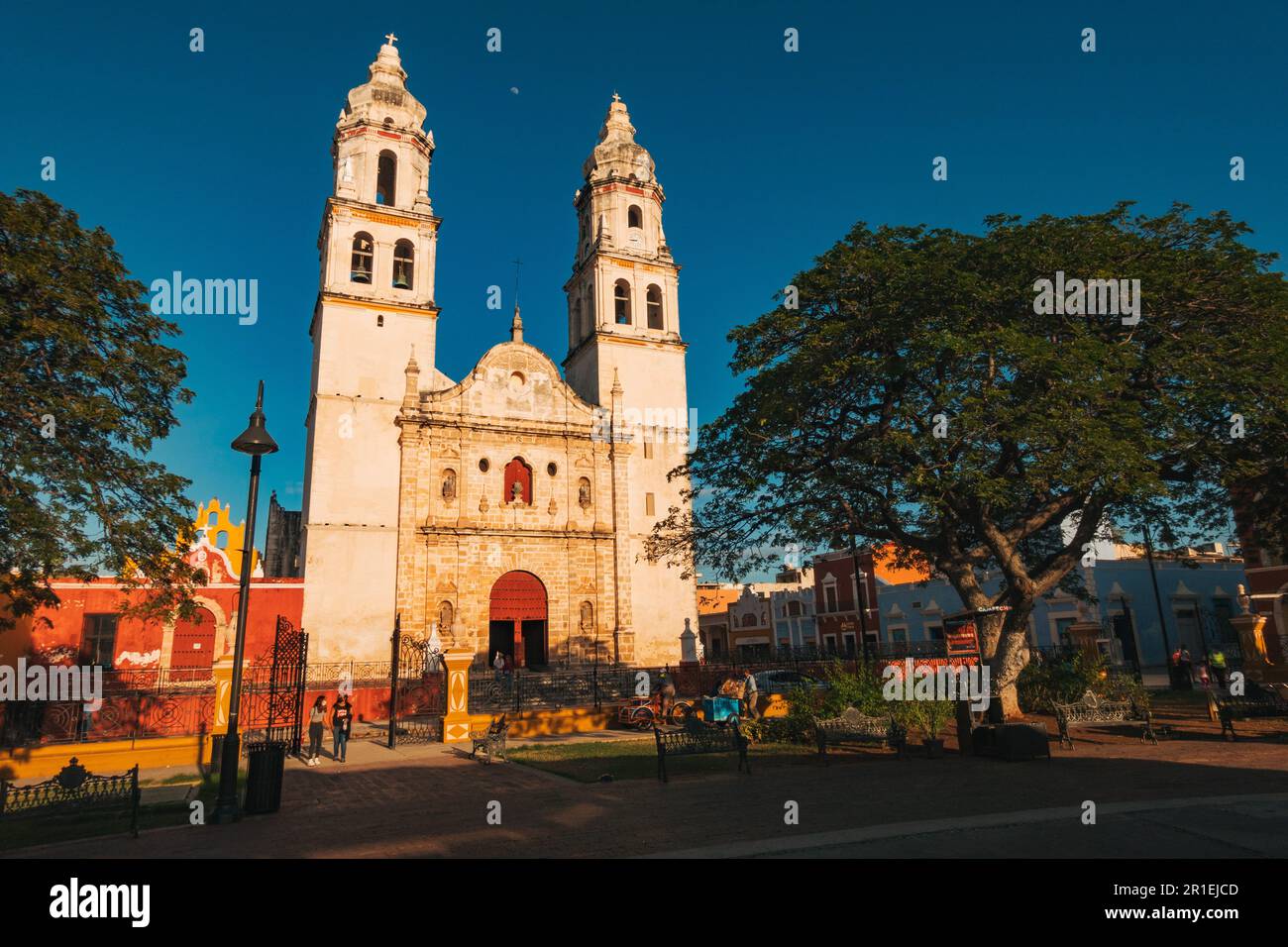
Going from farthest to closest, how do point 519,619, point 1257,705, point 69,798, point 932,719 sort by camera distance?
1. point 519,619
2. point 1257,705
3. point 932,719
4. point 69,798

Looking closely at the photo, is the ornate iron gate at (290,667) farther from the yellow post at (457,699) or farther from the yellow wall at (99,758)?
the yellow post at (457,699)

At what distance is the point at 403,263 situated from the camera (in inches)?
1185

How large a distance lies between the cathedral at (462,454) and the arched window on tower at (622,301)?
10 centimetres

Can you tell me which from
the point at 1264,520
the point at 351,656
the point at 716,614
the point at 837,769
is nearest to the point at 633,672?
the point at 351,656

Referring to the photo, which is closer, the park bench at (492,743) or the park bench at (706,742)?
the park bench at (706,742)

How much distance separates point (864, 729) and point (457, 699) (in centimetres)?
899

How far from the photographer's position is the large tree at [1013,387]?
40.2 feet

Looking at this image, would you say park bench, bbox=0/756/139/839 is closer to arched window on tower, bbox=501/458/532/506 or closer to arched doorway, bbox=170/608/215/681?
arched doorway, bbox=170/608/215/681

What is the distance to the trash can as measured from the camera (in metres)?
Result: 9.04

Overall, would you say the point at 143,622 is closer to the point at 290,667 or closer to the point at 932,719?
the point at 290,667

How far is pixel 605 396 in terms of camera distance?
31156 mm

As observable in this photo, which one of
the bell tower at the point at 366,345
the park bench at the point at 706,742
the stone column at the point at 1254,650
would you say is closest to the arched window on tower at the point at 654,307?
the bell tower at the point at 366,345

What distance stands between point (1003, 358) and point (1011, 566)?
4213 mm

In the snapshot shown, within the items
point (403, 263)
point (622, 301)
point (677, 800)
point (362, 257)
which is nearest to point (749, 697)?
point (677, 800)
